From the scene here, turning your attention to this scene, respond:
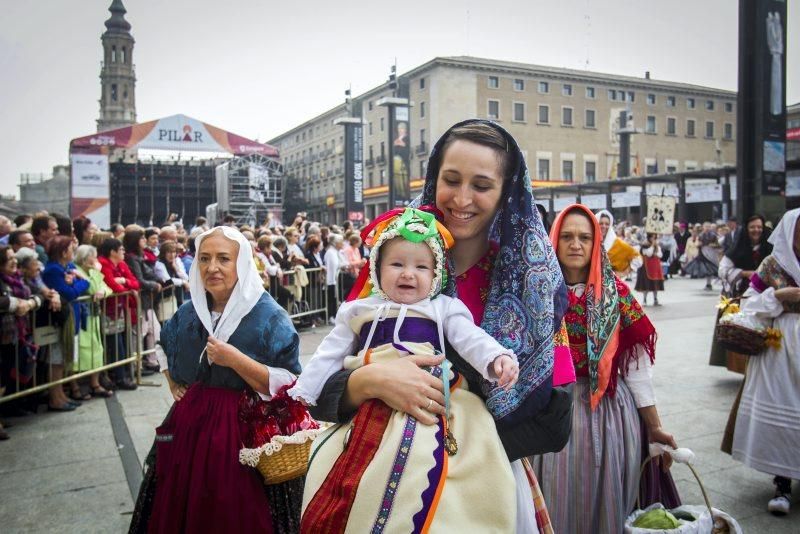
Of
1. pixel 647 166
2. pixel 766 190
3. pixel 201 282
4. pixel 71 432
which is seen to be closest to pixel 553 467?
pixel 201 282

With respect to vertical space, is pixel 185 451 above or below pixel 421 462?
below

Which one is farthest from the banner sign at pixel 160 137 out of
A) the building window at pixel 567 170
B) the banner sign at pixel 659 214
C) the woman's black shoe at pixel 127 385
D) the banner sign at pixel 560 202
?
the building window at pixel 567 170

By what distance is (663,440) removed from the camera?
321 centimetres

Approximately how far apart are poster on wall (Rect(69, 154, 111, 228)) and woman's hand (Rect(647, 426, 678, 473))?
757 inches

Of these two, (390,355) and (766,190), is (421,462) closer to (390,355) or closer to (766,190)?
(390,355)

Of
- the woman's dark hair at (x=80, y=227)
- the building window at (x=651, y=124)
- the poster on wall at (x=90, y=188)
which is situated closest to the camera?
the woman's dark hair at (x=80, y=227)

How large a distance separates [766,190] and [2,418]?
34.0ft

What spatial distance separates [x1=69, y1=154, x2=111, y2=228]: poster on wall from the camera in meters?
19.1

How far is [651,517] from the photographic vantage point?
2658 millimetres

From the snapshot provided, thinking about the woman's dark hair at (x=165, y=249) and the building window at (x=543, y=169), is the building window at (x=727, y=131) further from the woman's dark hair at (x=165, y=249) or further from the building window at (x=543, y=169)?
the woman's dark hair at (x=165, y=249)

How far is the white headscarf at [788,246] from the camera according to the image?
4187mm

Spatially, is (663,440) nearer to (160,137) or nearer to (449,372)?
(449,372)

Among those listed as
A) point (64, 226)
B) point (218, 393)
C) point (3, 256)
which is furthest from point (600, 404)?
point (64, 226)

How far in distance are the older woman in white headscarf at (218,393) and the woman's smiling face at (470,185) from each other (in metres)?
1.56
